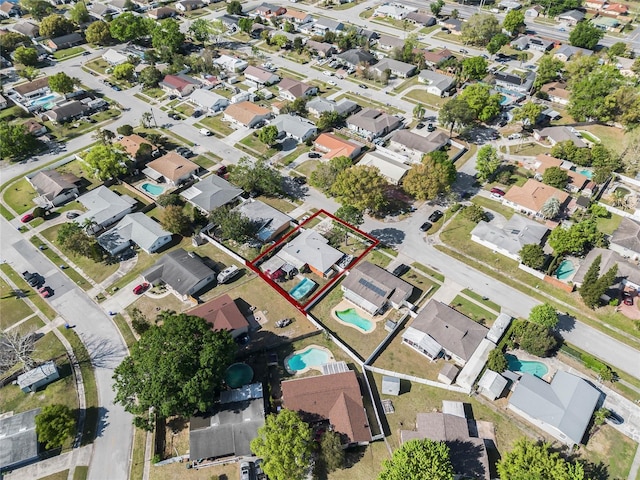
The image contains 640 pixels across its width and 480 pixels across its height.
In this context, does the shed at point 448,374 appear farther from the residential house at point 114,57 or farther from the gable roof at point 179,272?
the residential house at point 114,57

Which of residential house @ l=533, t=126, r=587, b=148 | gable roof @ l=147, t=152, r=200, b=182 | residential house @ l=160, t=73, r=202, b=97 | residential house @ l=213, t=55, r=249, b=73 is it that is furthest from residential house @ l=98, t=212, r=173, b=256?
Answer: residential house @ l=533, t=126, r=587, b=148

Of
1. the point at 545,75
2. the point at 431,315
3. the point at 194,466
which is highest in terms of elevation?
the point at 545,75

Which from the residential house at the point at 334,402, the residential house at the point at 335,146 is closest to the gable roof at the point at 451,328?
the residential house at the point at 334,402

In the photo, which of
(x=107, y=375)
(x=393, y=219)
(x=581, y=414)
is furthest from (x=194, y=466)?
(x=393, y=219)

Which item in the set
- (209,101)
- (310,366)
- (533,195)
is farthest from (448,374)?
(209,101)

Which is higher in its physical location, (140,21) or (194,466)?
(140,21)

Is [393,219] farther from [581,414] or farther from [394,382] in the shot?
[581,414]

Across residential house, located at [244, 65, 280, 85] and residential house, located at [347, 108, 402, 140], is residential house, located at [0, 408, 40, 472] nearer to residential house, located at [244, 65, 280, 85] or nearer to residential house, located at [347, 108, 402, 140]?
residential house, located at [347, 108, 402, 140]
